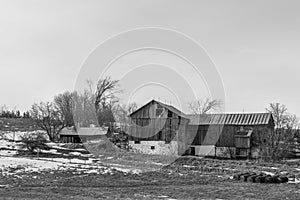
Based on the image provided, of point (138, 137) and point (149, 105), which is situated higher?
point (149, 105)

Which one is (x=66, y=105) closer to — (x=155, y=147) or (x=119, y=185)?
(x=155, y=147)

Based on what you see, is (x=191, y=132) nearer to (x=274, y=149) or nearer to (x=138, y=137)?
(x=138, y=137)

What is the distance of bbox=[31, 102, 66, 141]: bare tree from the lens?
2131 inches

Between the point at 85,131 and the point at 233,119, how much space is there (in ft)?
63.3

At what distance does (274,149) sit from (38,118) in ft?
111

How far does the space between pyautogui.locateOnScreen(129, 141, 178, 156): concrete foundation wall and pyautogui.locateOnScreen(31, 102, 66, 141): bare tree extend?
16121 millimetres

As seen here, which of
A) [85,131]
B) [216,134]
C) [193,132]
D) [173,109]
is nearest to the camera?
[193,132]


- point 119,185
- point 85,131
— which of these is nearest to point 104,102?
point 85,131

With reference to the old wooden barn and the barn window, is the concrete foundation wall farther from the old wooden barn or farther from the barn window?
the barn window

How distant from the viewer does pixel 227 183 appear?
1895cm

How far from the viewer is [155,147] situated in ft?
138

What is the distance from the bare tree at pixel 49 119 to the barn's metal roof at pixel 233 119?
64.3ft

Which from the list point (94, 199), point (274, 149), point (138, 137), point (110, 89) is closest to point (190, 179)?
point (94, 199)

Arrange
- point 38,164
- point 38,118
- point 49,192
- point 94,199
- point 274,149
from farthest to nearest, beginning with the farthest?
1. point 38,118
2. point 274,149
3. point 38,164
4. point 49,192
5. point 94,199
